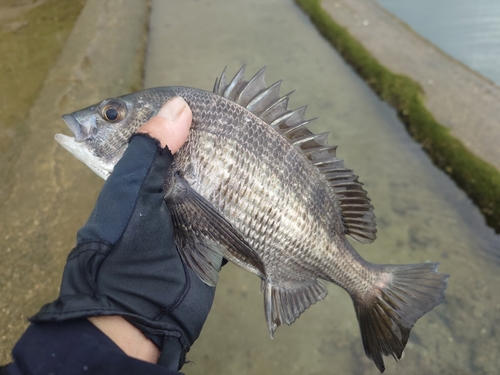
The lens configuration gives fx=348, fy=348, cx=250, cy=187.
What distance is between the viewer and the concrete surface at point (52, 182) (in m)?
2.44

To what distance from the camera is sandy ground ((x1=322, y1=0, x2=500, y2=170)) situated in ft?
9.87

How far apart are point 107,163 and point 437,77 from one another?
3.52m

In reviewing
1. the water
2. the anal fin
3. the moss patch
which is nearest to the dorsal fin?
the anal fin

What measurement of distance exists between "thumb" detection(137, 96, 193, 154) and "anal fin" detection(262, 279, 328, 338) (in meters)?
0.78

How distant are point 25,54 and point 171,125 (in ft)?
16.6

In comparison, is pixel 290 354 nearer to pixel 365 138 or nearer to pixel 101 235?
pixel 101 235

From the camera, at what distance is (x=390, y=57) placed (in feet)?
13.0

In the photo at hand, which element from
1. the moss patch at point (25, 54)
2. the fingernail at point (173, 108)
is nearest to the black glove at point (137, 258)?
the fingernail at point (173, 108)

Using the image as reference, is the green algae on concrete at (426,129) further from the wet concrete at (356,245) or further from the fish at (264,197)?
the fish at (264,197)

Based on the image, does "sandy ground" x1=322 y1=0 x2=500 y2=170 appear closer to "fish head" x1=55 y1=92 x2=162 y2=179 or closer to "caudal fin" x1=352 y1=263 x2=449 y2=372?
"caudal fin" x1=352 y1=263 x2=449 y2=372

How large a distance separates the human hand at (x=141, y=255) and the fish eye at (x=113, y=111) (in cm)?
19

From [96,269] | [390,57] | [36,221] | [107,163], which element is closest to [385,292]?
[96,269]

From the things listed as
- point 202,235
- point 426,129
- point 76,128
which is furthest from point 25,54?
point 426,129

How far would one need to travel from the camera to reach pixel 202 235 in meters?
1.37
